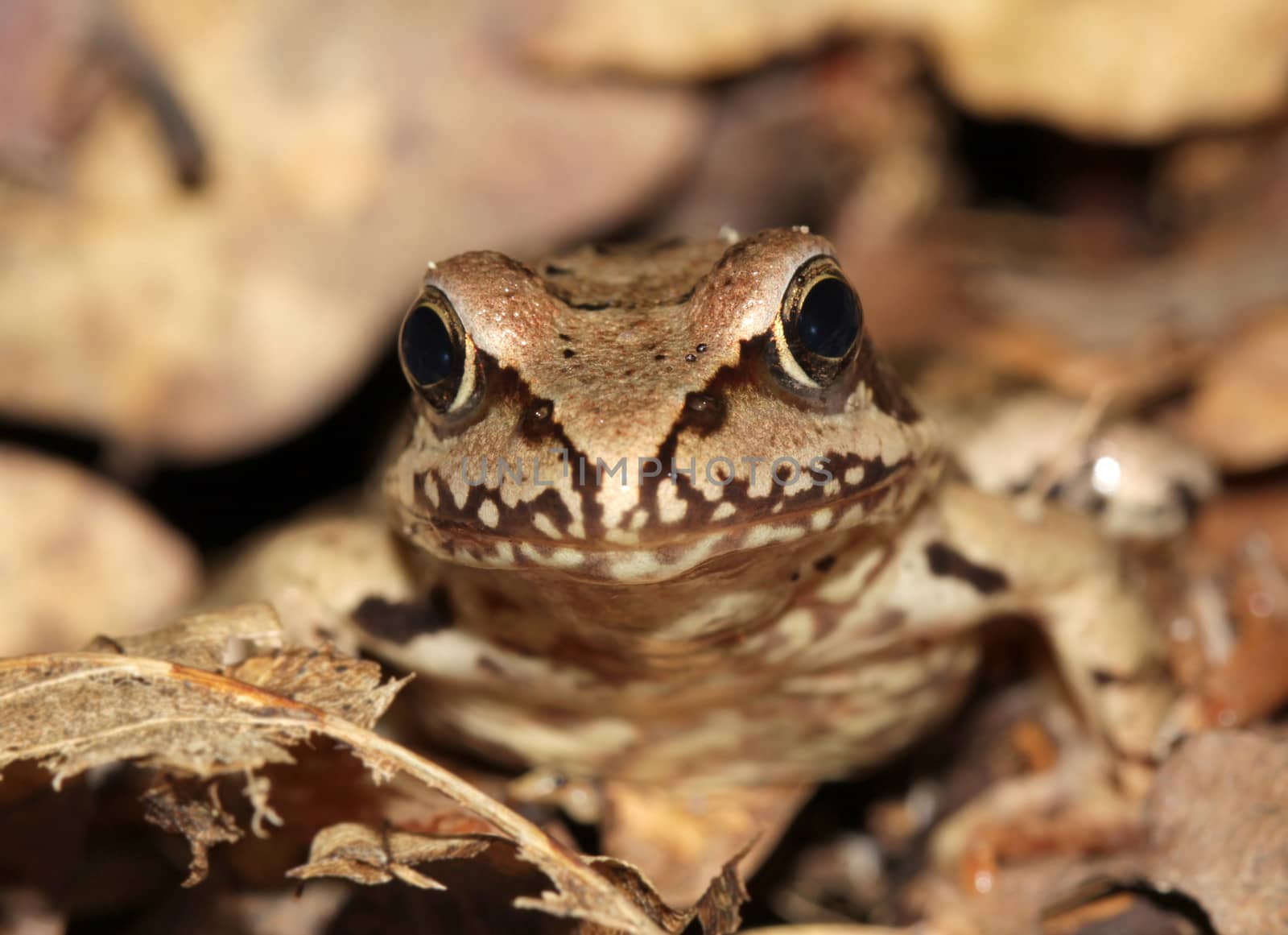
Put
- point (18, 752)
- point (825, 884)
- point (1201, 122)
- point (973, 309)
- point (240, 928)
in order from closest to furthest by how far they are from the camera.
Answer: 1. point (18, 752)
2. point (240, 928)
3. point (825, 884)
4. point (1201, 122)
5. point (973, 309)

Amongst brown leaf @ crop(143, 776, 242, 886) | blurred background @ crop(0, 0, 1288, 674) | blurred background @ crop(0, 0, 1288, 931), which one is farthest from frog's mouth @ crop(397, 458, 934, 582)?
blurred background @ crop(0, 0, 1288, 674)

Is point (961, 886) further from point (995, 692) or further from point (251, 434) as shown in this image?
point (251, 434)

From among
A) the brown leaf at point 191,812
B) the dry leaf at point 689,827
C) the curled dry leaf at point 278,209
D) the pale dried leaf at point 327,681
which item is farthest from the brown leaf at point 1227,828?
the curled dry leaf at point 278,209

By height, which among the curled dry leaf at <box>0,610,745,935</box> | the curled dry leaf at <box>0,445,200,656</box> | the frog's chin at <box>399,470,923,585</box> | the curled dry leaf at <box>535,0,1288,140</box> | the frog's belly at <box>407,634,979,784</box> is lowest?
the curled dry leaf at <box>0,445,200,656</box>

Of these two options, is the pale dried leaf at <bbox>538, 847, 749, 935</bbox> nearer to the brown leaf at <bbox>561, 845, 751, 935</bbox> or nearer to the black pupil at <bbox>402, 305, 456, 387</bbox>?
the brown leaf at <bbox>561, 845, 751, 935</bbox>

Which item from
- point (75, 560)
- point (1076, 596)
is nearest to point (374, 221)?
point (75, 560)

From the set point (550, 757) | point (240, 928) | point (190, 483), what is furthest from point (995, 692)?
point (190, 483)

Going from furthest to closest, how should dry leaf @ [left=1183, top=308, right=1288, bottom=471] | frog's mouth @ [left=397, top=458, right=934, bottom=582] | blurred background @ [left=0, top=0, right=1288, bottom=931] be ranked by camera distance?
blurred background @ [left=0, top=0, right=1288, bottom=931] < dry leaf @ [left=1183, top=308, right=1288, bottom=471] < frog's mouth @ [left=397, top=458, right=934, bottom=582]
